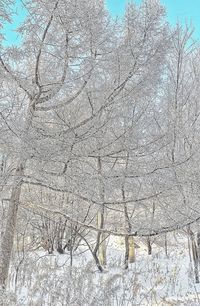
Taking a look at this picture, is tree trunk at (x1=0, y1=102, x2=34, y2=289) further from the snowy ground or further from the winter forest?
the snowy ground

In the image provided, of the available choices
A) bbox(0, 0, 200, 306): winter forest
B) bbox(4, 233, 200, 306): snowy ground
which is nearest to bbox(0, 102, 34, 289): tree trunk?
bbox(0, 0, 200, 306): winter forest

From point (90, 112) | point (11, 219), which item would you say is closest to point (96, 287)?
point (11, 219)

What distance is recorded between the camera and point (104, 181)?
3.24m

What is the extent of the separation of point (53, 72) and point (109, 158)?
106cm

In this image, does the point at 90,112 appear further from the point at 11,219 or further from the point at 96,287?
the point at 96,287

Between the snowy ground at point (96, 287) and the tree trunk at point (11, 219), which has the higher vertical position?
the tree trunk at point (11, 219)

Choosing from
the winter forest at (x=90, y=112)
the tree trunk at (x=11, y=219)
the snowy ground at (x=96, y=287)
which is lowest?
the snowy ground at (x=96, y=287)

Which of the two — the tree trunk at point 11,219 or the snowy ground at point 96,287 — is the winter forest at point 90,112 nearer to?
the tree trunk at point 11,219

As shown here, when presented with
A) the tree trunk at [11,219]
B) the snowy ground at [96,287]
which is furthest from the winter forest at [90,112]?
the snowy ground at [96,287]

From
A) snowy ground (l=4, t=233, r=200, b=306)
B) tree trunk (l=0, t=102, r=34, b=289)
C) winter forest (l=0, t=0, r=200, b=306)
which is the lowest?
snowy ground (l=4, t=233, r=200, b=306)

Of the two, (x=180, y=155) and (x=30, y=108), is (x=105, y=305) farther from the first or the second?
(x=30, y=108)

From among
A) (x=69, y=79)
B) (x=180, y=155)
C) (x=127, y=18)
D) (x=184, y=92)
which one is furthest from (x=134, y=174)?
(x=184, y=92)

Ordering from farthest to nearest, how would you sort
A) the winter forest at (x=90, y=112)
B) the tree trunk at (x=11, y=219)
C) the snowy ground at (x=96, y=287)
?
the snowy ground at (x=96, y=287) < the tree trunk at (x=11, y=219) < the winter forest at (x=90, y=112)

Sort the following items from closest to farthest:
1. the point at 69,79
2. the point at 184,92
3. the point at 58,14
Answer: the point at 58,14, the point at 69,79, the point at 184,92
